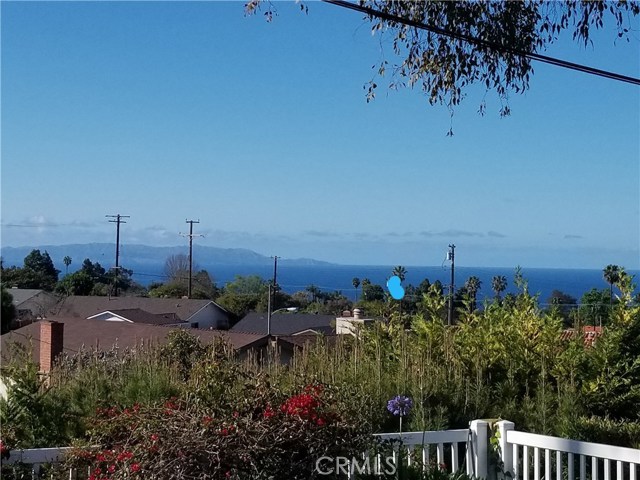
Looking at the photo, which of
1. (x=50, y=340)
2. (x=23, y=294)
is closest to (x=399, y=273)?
(x=50, y=340)

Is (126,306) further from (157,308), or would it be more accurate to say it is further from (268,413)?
(268,413)

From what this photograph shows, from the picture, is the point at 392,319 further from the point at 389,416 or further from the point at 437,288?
the point at 389,416

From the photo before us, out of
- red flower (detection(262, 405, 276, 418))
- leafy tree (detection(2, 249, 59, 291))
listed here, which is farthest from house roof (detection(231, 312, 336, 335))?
red flower (detection(262, 405, 276, 418))

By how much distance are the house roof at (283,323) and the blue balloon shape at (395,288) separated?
26179mm

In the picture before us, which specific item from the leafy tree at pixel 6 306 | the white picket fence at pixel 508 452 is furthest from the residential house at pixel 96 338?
the white picket fence at pixel 508 452

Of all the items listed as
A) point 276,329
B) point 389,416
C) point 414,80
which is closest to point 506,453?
point 389,416

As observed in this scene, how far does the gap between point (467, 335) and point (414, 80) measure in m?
2.62

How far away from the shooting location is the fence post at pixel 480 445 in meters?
5.52

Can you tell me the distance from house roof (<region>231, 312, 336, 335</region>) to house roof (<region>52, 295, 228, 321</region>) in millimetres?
2184

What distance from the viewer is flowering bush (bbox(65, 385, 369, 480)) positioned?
3.82 metres

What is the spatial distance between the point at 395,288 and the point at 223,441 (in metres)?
5.05

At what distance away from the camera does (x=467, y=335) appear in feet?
27.0

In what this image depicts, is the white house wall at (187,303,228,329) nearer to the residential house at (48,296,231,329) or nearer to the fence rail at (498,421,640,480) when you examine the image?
the residential house at (48,296,231,329)

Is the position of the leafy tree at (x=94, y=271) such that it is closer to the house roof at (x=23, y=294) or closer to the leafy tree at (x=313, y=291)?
the house roof at (x=23, y=294)
